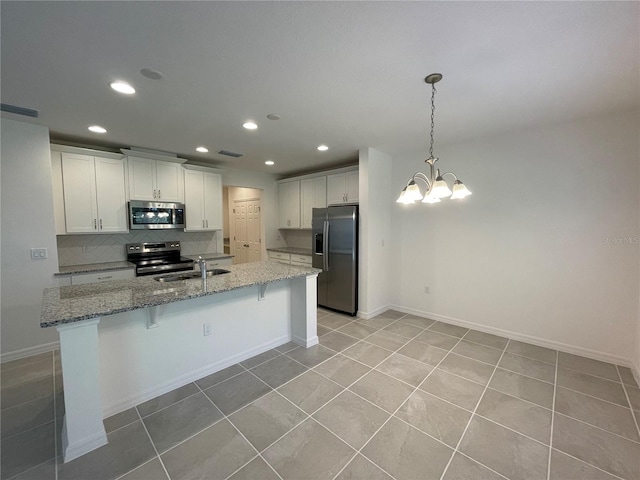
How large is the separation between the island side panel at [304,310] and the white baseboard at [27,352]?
2866mm

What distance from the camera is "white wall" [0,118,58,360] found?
9.30 ft

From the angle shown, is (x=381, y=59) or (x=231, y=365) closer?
(x=381, y=59)

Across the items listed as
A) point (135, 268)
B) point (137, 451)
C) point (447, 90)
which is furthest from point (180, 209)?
point (447, 90)

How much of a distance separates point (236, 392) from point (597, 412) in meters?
2.93

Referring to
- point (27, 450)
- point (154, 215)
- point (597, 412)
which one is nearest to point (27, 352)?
point (27, 450)

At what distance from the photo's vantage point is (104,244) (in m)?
3.95

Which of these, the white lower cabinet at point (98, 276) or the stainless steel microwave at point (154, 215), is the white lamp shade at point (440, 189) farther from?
the stainless steel microwave at point (154, 215)

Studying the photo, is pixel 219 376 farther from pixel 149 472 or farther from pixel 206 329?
pixel 149 472

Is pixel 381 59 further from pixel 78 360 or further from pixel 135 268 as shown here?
pixel 135 268

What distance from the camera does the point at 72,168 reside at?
3.43 metres

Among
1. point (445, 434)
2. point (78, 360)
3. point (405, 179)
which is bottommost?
point (445, 434)

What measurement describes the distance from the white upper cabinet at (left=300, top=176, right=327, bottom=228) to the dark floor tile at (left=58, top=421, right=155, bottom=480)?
12.4 feet

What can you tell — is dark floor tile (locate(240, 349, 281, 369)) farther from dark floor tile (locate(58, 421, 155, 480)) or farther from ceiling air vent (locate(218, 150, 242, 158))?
ceiling air vent (locate(218, 150, 242, 158))

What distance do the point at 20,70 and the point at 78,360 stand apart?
208 centimetres
